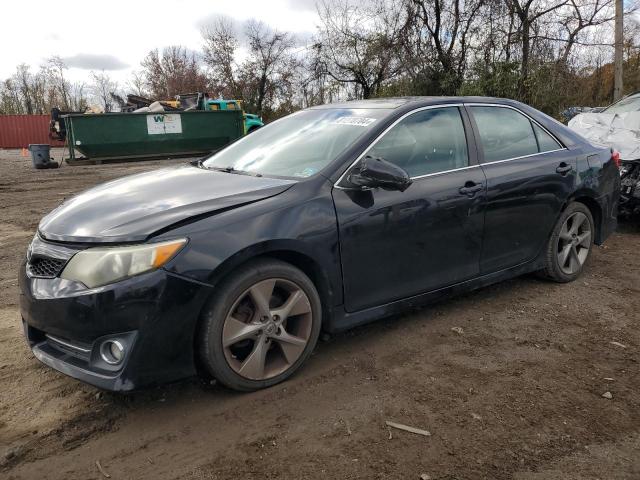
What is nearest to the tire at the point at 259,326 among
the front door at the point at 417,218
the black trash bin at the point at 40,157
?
the front door at the point at 417,218

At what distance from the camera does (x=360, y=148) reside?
3.20 m

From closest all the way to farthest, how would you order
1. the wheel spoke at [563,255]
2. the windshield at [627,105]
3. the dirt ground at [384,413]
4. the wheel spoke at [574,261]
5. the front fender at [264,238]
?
the dirt ground at [384,413] → the front fender at [264,238] → the wheel spoke at [563,255] → the wheel spoke at [574,261] → the windshield at [627,105]

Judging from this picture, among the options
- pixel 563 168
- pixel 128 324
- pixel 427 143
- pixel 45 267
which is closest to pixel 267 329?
pixel 128 324

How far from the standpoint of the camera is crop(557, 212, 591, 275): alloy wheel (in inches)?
175

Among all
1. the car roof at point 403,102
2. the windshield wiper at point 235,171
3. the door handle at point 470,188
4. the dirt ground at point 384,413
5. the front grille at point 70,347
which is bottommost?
the dirt ground at point 384,413

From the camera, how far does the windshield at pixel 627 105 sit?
7.39 metres

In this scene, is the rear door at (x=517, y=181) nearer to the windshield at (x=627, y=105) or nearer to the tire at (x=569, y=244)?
the tire at (x=569, y=244)

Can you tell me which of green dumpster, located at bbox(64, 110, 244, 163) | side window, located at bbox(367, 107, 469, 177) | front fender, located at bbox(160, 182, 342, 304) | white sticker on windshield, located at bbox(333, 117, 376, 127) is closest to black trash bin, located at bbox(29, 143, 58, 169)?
green dumpster, located at bbox(64, 110, 244, 163)

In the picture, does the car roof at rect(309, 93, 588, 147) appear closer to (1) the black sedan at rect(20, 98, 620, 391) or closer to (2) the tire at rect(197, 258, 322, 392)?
(1) the black sedan at rect(20, 98, 620, 391)

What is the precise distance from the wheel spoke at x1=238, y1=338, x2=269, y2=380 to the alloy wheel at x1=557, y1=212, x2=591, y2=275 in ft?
9.45

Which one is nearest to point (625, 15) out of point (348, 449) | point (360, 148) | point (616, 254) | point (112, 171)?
point (616, 254)

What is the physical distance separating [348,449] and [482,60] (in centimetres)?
1568

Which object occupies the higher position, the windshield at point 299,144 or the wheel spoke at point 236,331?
the windshield at point 299,144

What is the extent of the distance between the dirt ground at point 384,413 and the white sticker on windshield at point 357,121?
1419mm
